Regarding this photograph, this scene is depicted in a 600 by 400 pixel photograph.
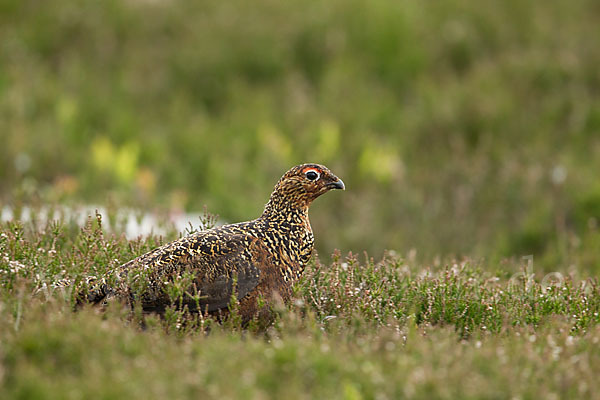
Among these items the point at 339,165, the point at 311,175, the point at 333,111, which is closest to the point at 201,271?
the point at 311,175

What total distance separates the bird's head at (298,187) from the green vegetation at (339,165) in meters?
0.49

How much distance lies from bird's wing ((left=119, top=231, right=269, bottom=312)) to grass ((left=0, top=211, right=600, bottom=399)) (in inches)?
5.6

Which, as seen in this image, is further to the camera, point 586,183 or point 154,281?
point 586,183

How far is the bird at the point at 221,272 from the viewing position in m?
4.30

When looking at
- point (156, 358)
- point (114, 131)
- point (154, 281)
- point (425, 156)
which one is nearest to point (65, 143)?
point (114, 131)

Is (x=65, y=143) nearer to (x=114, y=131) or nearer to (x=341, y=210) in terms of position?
(x=114, y=131)

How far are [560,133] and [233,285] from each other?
9.06 m

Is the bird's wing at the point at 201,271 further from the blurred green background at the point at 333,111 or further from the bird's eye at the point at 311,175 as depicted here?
the blurred green background at the point at 333,111

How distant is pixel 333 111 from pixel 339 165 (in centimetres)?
137

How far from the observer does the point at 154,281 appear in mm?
4332

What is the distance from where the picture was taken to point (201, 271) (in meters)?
4.43

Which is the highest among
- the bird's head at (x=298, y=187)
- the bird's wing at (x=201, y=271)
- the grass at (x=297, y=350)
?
the bird's head at (x=298, y=187)

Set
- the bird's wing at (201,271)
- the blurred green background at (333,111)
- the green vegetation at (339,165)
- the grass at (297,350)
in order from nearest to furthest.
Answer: the grass at (297,350), the green vegetation at (339,165), the bird's wing at (201,271), the blurred green background at (333,111)

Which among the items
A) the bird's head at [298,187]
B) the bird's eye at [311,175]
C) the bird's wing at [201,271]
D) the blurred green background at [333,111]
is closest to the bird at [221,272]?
the bird's wing at [201,271]
